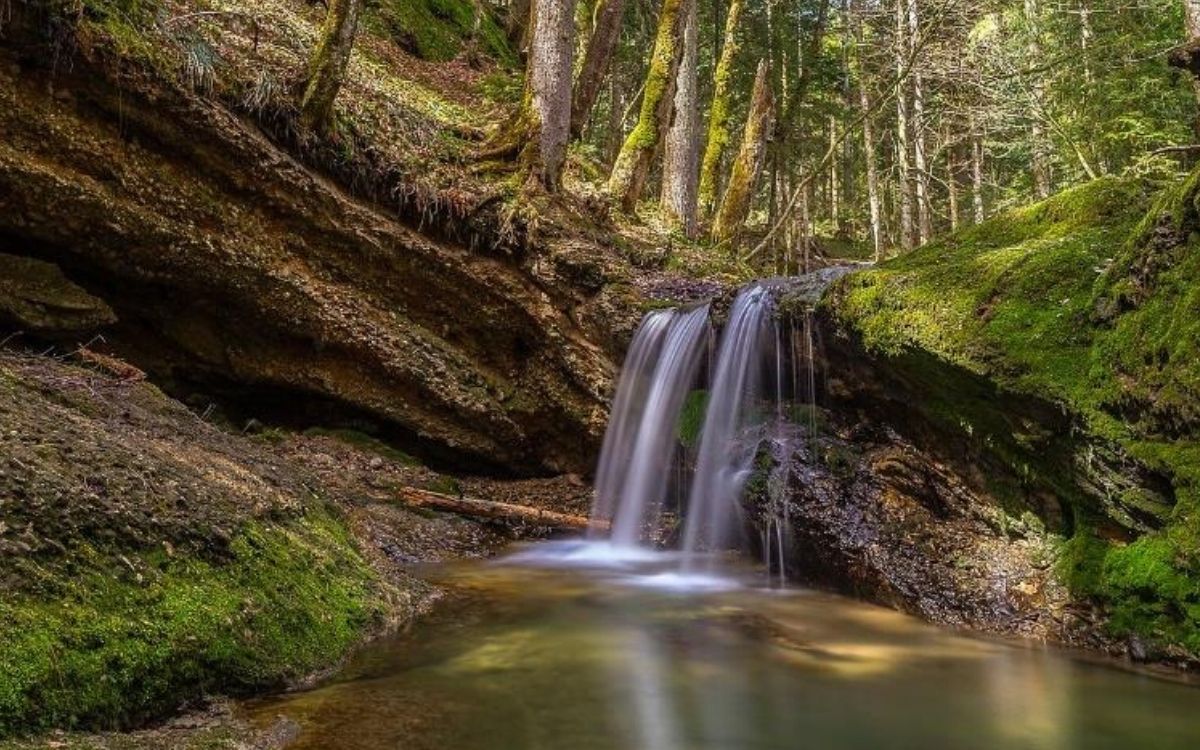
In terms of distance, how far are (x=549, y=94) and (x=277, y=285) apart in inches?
173

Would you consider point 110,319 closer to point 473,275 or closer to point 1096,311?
point 473,275

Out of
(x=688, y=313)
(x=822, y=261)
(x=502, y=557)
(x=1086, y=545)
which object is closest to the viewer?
(x=1086, y=545)

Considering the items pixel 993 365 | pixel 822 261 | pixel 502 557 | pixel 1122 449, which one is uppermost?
pixel 822 261

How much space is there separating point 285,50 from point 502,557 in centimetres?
629

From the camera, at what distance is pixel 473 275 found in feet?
28.2

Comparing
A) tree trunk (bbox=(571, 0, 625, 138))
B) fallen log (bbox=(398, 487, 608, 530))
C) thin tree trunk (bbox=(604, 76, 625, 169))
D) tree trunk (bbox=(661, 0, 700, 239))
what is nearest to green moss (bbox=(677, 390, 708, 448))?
fallen log (bbox=(398, 487, 608, 530))

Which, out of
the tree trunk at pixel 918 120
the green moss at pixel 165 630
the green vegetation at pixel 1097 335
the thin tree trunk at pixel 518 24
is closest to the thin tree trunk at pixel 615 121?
the thin tree trunk at pixel 518 24

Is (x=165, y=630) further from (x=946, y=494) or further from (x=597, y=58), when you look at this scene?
(x=597, y=58)

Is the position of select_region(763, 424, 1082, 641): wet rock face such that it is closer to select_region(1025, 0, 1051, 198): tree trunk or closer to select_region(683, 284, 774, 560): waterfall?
select_region(683, 284, 774, 560): waterfall

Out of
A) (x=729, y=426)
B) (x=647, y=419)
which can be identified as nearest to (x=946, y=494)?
(x=729, y=426)

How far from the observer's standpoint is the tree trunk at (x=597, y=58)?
38.5ft

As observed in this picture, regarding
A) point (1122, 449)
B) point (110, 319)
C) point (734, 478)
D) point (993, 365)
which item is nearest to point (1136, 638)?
point (1122, 449)

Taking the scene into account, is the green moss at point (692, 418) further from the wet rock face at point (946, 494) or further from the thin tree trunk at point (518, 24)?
the thin tree trunk at point (518, 24)

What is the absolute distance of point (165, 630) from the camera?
2859mm
